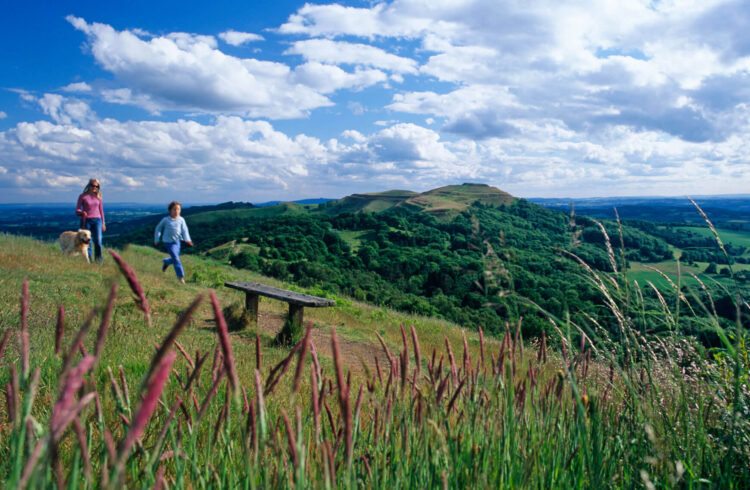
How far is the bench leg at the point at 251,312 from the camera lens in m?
9.23

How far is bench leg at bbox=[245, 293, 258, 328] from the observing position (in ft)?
30.3

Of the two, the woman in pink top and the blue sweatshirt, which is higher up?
the woman in pink top

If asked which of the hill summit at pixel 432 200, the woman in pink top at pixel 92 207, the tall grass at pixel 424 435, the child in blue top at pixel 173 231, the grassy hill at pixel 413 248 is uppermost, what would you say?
the hill summit at pixel 432 200

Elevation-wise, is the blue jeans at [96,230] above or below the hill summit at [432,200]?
below

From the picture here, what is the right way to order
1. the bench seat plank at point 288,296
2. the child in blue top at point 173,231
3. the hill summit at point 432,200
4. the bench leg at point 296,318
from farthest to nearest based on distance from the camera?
the hill summit at point 432,200, the child in blue top at point 173,231, the bench leg at point 296,318, the bench seat plank at point 288,296

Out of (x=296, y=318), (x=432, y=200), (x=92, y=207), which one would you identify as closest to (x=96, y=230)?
(x=92, y=207)

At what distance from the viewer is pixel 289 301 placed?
27.6 feet

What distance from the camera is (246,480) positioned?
1.24 m

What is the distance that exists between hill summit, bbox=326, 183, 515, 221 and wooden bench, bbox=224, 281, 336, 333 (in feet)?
251

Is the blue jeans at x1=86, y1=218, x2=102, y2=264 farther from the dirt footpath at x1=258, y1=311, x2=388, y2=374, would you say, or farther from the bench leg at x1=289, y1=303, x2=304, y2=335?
the bench leg at x1=289, y1=303, x2=304, y2=335

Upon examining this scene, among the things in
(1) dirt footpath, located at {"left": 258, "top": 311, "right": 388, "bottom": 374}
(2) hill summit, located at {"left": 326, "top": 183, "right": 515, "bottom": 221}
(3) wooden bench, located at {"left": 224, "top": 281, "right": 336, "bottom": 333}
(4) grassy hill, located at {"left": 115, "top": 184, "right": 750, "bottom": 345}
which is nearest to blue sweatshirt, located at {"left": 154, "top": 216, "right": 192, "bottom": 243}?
Result: (4) grassy hill, located at {"left": 115, "top": 184, "right": 750, "bottom": 345}

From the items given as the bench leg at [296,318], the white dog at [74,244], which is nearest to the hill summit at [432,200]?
the white dog at [74,244]

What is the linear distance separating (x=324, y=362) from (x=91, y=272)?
6.35m

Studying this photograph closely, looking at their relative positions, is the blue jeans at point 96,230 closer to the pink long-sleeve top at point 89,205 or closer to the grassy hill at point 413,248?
the pink long-sleeve top at point 89,205
